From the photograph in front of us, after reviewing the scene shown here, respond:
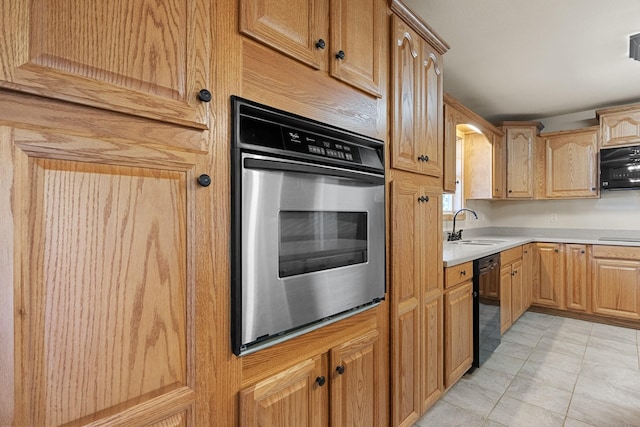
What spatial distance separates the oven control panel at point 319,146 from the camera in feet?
3.30

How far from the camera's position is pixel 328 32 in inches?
45.6

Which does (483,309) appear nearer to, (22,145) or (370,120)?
(370,120)

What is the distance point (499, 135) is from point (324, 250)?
3.64m

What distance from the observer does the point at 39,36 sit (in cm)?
58

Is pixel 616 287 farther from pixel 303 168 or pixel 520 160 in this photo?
pixel 303 168

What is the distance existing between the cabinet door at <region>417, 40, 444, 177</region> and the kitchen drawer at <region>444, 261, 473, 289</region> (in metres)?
0.61

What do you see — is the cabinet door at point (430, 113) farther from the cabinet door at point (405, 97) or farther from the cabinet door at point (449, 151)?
the cabinet door at point (449, 151)

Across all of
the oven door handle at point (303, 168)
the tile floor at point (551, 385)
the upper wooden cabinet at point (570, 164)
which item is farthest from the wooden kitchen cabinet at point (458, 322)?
the upper wooden cabinet at point (570, 164)

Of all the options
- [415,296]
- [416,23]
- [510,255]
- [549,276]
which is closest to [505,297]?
[510,255]

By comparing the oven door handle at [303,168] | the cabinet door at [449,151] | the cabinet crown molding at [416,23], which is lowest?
the oven door handle at [303,168]

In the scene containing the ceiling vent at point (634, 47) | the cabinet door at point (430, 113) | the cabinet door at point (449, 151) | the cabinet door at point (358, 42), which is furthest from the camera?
the cabinet door at point (449, 151)

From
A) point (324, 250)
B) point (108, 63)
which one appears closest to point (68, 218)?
point (108, 63)

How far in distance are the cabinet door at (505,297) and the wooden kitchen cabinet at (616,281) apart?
1.23 meters

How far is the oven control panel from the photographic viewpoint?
3.30 feet
